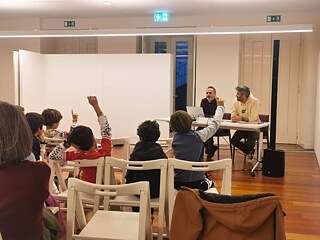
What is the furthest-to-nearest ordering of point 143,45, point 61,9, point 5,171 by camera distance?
point 143,45, point 61,9, point 5,171

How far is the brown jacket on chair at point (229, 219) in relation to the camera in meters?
1.72

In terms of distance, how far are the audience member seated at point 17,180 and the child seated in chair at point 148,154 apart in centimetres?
123

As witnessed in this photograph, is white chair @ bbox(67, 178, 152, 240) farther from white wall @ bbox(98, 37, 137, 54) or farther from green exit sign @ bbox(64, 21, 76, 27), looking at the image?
green exit sign @ bbox(64, 21, 76, 27)

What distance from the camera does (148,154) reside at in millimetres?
2957

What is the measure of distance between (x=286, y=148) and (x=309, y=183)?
2.72 metres

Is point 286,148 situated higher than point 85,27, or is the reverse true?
point 85,27

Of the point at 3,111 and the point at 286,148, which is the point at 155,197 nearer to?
the point at 3,111

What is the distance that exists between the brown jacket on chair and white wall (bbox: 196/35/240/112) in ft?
20.4

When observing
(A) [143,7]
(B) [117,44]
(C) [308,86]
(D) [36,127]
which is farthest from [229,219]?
(B) [117,44]

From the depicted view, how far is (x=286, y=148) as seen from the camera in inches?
301

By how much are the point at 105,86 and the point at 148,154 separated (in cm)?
517

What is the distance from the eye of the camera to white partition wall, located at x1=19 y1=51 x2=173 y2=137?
7.66 metres

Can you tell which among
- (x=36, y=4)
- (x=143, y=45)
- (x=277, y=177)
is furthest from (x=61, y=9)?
(x=277, y=177)

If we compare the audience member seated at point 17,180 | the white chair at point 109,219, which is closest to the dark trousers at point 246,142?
the white chair at point 109,219
